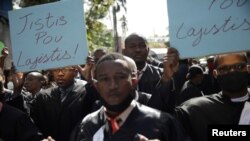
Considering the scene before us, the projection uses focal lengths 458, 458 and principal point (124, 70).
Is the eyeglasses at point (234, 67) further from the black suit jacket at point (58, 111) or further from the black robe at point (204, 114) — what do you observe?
the black suit jacket at point (58, 111)

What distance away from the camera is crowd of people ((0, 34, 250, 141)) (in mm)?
2885

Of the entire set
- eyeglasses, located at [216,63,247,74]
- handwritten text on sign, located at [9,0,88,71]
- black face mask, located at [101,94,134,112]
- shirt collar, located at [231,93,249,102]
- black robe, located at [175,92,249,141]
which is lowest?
black robe, located at [175,92,249,141]

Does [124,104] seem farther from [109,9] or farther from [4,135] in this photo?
[109,9]

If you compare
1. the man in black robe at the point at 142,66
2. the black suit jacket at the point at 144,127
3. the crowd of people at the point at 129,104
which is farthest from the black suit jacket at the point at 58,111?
the black suit jacket at the point at 144,127

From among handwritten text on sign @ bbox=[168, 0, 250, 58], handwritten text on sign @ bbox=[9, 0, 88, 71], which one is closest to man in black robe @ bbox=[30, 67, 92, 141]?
handwritten text on sign @ bbox=[9, 0, 88, 71]

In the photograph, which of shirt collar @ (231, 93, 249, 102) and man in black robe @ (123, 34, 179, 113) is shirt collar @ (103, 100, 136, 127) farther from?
shirt collar @ (231, 93, 249, 102)

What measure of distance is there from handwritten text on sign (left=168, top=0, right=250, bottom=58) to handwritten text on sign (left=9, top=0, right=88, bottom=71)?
99 cm

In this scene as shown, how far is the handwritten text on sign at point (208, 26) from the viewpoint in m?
3.47

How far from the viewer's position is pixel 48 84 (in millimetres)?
6348

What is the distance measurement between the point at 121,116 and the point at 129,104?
0.33ft

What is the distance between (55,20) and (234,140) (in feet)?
7.02

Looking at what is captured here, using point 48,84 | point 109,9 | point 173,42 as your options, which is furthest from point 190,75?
point 109,9

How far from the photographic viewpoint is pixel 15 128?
12.5ft

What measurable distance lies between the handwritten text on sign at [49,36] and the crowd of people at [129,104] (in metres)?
0.16
